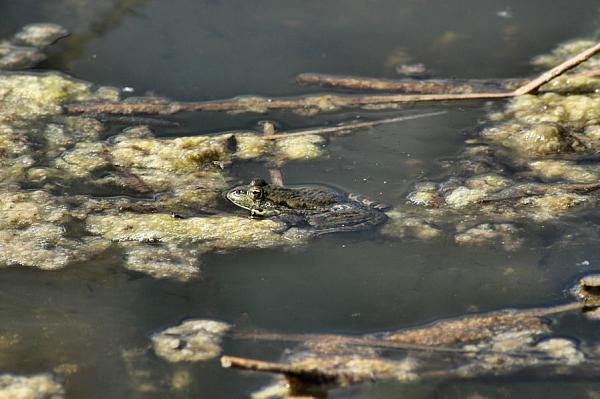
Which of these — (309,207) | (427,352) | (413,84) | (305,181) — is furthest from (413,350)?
(413,84)

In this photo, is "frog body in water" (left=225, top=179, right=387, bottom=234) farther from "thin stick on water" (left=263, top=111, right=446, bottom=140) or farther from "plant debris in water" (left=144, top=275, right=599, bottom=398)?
"plant debris in water" (left=144, top=275, right=599, bottom=398)

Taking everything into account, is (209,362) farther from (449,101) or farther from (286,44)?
(286,44)

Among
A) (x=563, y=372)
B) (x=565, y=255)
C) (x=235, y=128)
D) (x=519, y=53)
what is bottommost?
(x=563, y=372)

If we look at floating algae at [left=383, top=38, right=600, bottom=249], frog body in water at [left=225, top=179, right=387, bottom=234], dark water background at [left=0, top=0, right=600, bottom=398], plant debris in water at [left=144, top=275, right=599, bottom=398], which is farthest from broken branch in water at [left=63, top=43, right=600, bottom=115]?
plant debris in water at [left=144, top=275, right=599, bottom=398]

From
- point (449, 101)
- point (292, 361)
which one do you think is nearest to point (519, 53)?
point (449, 101)

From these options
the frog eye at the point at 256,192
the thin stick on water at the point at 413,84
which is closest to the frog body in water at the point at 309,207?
the frog eye at the point at 256,192

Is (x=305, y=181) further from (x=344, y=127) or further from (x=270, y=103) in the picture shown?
(x=270, y=103)
